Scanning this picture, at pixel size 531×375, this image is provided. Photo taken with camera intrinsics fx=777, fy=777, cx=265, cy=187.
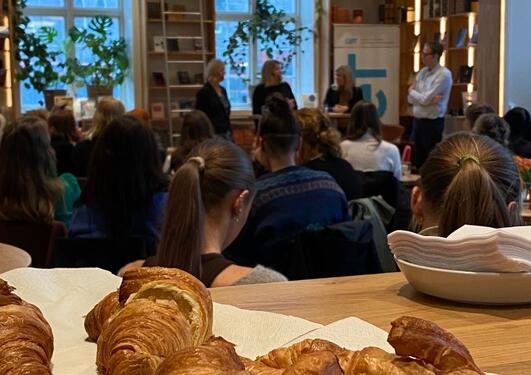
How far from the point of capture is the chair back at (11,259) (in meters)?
1.61

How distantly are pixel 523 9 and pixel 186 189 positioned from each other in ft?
23.7

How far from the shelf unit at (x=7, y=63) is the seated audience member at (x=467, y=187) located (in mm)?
6893

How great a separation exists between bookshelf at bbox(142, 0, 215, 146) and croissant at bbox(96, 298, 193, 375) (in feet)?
30.1

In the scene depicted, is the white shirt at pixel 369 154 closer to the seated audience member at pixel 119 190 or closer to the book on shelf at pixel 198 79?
the seated audience member at pixel 119 190

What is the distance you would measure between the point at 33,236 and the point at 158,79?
7222 millimetres

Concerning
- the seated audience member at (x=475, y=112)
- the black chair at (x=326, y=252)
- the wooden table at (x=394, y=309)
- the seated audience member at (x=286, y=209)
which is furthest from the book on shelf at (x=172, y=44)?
the wooden table at (x=394, y=309)

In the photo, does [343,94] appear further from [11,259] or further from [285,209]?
[11,259]

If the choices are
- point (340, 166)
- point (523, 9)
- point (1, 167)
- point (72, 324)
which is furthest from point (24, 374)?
point (523, 9)

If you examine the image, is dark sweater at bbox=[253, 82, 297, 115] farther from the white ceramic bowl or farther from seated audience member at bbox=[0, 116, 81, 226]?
the white ceramic bowl

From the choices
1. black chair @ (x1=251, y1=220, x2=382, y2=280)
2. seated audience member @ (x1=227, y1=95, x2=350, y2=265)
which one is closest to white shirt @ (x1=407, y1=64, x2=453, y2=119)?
seated audience member @ (x1=227, y1=95, x2=350, y2=265)

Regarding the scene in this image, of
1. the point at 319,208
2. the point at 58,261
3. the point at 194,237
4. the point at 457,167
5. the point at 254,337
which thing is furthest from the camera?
the point at 319,208

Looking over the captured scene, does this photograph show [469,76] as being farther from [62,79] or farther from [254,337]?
[254,337]

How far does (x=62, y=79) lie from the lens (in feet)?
31.8

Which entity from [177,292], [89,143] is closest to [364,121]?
[89,143]
